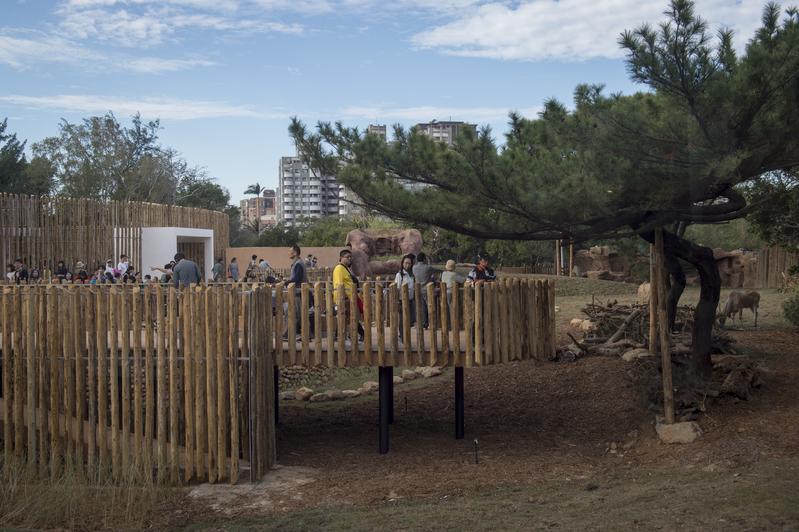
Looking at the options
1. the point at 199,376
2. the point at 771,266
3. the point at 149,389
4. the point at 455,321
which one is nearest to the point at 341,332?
the point at 455,321

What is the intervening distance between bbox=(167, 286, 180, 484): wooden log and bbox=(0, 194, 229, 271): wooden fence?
13464 mm

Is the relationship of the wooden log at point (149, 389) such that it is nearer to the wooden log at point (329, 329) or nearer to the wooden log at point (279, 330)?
the wooden log at point (279, 330)

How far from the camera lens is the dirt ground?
7.25 metres

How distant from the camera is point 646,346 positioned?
13516mm

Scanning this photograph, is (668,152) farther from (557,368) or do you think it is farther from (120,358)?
(120,358)

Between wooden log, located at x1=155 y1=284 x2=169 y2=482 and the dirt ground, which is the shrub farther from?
wooden log, located at x1=155 y1=284 x2=169 y2=482

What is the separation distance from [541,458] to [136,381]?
4.54 m

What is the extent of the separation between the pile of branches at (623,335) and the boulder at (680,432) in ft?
8.52

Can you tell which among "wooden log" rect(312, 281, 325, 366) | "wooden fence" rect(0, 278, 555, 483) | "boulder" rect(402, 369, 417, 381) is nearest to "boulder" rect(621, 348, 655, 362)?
"boulder" rect(402, 369, 417, 381)

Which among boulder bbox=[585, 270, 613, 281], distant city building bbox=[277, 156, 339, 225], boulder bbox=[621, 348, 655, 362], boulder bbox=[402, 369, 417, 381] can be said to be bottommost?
boulder bbox=[402, 369, 417, 381]

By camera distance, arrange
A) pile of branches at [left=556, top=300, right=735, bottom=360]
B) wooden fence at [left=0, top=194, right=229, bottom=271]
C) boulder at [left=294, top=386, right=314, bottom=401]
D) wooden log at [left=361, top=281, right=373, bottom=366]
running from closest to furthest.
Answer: wooden log at [left=361, top=281, right=373, bottom=366] → pile of branches at [left=556, top=300, right=735, bottom=360] → boulder at [left=294, top=386, right=314, bottom=401] → wooden fence at [left=0, top=194, right=229, bottom=271]

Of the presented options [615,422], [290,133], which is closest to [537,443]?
[615,422]

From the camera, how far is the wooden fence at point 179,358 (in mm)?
8750

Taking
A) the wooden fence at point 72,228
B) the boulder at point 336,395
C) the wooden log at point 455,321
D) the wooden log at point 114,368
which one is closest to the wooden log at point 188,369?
the wooden log at point 114,368
